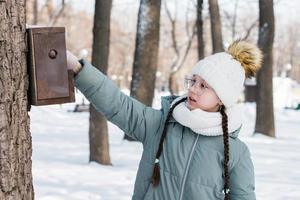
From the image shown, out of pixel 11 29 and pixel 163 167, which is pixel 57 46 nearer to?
pixel 11 29

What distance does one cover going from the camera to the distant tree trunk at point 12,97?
6.72ft

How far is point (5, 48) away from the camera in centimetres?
204

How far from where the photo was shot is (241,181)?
8.26 ft

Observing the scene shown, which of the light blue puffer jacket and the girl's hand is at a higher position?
the girl's hand

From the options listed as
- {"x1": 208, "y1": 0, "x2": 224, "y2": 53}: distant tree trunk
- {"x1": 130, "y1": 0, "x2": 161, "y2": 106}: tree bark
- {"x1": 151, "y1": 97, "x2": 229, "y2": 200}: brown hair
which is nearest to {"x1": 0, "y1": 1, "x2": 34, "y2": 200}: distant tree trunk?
{"x1": 151, "y1": 97, "x2": 229, "y2": 200}: brown hair

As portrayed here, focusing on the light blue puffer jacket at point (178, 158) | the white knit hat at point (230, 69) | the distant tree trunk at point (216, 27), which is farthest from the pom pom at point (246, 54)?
the distant tree trunk at point (216, 27)

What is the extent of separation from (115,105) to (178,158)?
1.22 ft

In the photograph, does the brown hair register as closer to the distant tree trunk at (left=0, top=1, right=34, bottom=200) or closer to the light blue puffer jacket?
the light blue puffer jacket

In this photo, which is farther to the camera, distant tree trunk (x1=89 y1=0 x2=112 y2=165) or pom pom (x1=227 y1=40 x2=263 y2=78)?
distant tree trunk (x1=89 y1=0 x2=112 y2=165)

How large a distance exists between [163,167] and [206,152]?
8.2 inches

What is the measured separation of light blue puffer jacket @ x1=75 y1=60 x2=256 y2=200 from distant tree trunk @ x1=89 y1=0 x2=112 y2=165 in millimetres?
6062

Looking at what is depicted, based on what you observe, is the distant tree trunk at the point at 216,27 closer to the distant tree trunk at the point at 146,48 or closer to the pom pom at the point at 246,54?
the distant tree trunk at the point at 146,48

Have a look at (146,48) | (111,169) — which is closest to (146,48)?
(146,48)

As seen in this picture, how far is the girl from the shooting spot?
2.45m
